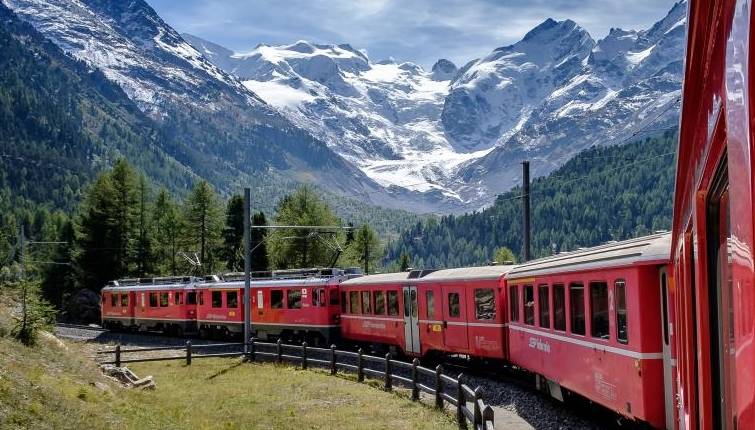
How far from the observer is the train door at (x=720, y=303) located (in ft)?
9.92

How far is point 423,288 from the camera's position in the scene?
2752cm

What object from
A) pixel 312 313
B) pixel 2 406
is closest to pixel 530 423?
pixel 2 406

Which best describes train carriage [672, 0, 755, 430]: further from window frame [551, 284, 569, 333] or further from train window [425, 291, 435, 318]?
train window [425, 291, 435, 318]

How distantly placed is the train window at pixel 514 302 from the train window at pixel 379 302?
9.96m

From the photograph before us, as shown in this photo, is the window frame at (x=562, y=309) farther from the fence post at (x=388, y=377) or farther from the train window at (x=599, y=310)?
the fence post at (x=388, y=377)

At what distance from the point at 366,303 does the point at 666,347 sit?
22879mm

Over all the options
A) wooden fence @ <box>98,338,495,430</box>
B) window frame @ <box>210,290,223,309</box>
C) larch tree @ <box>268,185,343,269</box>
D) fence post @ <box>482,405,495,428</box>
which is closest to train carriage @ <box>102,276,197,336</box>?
window frame @ <box>210,290,223,309</box>

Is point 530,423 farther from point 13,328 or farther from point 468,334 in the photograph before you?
point 13,328

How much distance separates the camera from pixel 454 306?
25500 millimetres

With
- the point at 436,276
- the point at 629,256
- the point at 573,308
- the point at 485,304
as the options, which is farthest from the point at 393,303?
the point at 629,256

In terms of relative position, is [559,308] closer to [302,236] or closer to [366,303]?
[366,303]

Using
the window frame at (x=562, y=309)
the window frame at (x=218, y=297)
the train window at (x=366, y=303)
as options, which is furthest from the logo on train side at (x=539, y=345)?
the window frame at (x=218, y=297)

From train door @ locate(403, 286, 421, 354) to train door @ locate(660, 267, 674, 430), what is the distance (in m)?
17.9

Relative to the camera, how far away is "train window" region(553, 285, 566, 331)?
50.2ft
